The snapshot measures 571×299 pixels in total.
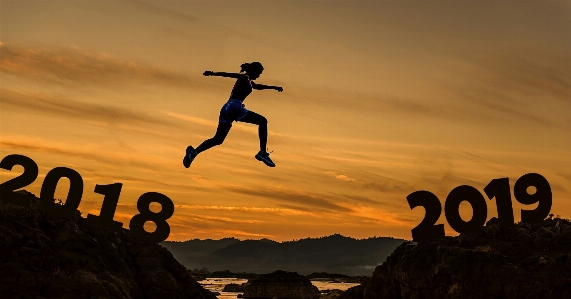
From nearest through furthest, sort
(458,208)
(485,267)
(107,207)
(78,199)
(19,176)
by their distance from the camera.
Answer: (485,267), (458,208), (19,176), (78,199), (107,207)

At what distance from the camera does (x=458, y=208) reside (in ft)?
166

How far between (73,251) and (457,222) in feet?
88.6

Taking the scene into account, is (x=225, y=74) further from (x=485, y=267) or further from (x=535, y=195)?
(x=535, y=195)

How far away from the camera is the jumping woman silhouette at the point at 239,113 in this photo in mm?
29203

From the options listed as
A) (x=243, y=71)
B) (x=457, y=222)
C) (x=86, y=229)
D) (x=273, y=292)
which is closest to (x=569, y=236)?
(x=457, y=222)

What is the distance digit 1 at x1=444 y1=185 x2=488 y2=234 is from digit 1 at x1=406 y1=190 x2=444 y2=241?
762 millimetres

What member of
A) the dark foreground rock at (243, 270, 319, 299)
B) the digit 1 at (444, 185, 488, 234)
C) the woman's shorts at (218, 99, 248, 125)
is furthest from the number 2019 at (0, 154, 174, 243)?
the dark foreground rock at (243, 270, 319, 299)

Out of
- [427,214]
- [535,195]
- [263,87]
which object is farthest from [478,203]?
[263,87]

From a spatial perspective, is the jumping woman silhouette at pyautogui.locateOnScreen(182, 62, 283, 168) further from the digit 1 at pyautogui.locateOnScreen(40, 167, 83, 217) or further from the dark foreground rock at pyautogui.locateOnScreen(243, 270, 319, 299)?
the dark foreground rock at pyautogui.locateOnScreen(243, 270, 319, 299)

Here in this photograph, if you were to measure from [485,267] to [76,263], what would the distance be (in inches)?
1087

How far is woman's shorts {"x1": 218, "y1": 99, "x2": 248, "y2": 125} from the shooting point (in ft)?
95.9

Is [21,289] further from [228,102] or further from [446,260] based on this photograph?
[446,260]

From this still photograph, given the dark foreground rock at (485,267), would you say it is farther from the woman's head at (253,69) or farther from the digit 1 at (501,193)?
the woman's head at (253,69)

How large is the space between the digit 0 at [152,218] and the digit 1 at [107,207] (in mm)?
2558
